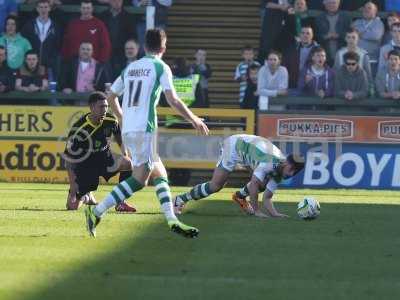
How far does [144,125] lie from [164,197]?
729 mm

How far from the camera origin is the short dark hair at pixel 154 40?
1180 cm

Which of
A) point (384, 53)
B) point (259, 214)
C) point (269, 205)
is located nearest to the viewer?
point (269, 205)

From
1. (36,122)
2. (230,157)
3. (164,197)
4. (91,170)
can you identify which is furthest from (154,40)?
(36,122)

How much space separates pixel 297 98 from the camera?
70.9ft

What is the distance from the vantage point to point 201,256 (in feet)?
34.5

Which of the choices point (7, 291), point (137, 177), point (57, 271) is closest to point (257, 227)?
point (137, 177)

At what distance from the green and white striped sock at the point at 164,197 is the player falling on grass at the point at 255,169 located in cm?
254

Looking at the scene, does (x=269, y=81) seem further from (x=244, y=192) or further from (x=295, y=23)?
(x=244, y=192)

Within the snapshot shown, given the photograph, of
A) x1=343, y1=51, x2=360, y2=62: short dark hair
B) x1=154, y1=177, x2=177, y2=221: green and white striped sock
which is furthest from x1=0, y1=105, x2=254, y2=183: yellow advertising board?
x1=154, y1=177, x2=177, y2=221: green and white striped sock

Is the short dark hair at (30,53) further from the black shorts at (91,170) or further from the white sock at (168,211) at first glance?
the white sock at (168,211)

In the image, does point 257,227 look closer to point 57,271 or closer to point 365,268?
point 365,268

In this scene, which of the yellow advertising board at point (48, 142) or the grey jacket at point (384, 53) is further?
the grey jacket at point (384, 53)

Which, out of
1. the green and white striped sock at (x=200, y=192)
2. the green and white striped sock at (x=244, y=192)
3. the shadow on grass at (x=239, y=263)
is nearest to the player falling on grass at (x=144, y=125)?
the shadow on grass at (x=239, y=263)

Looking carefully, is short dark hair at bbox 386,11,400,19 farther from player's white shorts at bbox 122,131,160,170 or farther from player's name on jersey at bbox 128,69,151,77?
player's white shorts at bbox 122,131,160,170
